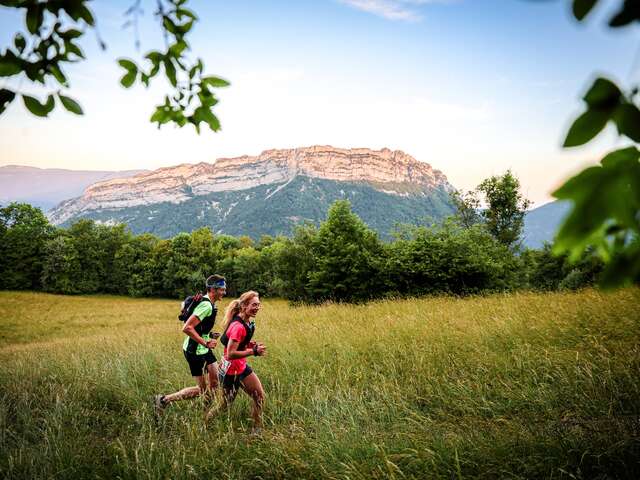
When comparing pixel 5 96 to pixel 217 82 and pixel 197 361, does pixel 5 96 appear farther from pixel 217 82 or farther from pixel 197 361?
pixel 197 361

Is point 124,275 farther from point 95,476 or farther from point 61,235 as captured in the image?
point 95,476

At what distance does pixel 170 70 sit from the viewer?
7.36ft

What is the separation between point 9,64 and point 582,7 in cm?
189

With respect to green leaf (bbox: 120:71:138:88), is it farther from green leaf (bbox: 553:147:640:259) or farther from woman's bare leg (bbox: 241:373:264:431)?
woman's bare leg (bbox: 241:373:264:431)

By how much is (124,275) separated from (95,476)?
59.9 meters

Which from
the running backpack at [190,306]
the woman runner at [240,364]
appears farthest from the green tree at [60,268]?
the woman runner at [240,364]

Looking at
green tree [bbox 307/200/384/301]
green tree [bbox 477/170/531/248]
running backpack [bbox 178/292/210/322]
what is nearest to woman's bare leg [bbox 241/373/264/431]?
running backpack [bbox 178/292/210/322]

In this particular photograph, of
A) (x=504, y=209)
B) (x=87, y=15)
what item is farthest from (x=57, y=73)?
(x=504, y=209)

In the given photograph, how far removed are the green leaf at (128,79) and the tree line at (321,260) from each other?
211 centimetres

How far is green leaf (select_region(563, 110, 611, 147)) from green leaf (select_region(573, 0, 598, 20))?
1.11 feet

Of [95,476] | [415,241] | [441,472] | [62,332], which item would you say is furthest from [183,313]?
[62,332]

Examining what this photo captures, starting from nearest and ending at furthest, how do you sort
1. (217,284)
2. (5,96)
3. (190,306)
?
(5,96)
(190,306)
(217,284)

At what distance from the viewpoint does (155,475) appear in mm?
3514

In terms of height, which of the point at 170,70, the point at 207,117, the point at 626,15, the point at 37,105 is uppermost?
the point at 170,70
